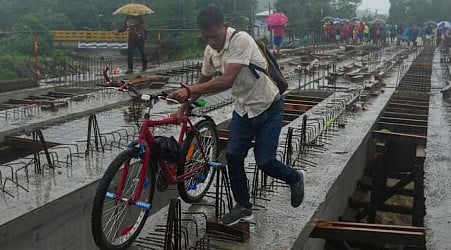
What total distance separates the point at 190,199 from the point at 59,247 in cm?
149

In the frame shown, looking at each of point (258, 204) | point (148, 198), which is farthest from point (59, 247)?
point (258, 204)

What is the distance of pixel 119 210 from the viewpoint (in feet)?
14.0

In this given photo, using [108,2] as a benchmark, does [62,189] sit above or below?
below

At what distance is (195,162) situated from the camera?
205 inches

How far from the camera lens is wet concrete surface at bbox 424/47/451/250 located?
15.9ft

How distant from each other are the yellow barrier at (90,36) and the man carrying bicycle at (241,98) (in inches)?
1051

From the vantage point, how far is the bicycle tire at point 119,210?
3.92 metres

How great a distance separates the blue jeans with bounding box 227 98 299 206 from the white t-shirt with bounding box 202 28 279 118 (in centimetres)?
9

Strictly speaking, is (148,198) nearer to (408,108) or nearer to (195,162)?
(195,162)

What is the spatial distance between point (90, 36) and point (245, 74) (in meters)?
28.3

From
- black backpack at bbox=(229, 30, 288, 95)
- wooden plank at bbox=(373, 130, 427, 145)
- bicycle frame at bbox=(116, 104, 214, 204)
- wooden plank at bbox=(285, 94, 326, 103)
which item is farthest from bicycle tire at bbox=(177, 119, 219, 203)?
wooden plank at bbox=(285, 94, 326, 103)

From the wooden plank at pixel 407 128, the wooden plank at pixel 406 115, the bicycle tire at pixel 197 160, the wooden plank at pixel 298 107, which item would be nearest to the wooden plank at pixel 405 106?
the wooden plank at pixel 406 115

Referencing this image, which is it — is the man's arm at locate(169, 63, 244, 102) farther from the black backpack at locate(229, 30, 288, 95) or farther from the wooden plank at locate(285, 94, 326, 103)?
the wooden plank at locate(285, 94, 326, 103)

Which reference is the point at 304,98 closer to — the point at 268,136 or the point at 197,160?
the point at 197,160
